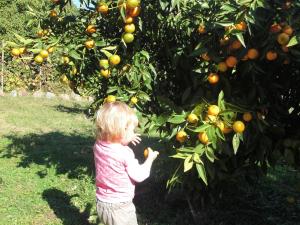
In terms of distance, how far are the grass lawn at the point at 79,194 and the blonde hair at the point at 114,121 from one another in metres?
1.34

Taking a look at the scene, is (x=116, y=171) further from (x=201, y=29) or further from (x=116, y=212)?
(x=201, y=29)

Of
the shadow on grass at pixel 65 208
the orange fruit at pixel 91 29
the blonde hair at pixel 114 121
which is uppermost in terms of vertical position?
the orange fruit at pixel 91 29

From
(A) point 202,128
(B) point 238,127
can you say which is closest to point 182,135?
(A) point 202,128

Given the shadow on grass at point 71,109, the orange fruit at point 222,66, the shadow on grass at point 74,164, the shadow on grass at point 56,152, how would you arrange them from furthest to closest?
the shadow on grass at point 71,109, the shadow on grass at point 56,152, the shadow on grass at point 74,164, the orange fruit at point 222,66

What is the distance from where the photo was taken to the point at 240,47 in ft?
8.95

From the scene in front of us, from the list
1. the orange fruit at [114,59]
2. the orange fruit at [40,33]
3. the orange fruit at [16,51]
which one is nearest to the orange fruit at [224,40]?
the orange fruit at [114,59]

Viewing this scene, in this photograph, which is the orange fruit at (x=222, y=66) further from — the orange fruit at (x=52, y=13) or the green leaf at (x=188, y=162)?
the orange fruit at (x=52, y=13)

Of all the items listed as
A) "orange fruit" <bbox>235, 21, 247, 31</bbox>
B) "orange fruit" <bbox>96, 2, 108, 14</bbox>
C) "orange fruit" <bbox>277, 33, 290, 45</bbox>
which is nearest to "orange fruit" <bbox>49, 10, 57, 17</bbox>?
"orange fruit" <bbox>96, 2, 108, 14</bbox>

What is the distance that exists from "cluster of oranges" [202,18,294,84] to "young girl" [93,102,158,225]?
1.91ft

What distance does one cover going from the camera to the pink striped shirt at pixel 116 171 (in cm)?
295

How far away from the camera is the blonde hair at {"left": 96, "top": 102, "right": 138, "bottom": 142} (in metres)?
2.90

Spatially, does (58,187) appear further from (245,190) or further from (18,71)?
(18,71)

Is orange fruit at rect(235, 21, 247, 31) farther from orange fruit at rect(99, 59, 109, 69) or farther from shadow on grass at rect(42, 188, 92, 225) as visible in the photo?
shadow on grass at rect(42, 188, 92, 225)

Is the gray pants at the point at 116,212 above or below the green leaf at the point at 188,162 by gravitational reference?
below
